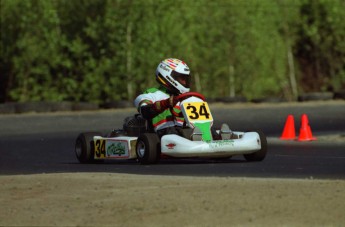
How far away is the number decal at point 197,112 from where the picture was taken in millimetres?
15969

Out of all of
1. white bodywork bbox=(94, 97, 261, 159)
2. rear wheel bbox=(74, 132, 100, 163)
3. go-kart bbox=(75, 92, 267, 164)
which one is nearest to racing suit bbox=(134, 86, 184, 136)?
go-kart bbox=(75, 92, 267, 164)

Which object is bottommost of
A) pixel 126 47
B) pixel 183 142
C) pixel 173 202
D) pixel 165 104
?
pixel 173 202

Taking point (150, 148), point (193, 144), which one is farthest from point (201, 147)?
point (150, 148)

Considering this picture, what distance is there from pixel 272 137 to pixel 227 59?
59.7 ft

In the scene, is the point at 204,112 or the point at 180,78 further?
the point at 180,78

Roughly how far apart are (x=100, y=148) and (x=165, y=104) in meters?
1.36

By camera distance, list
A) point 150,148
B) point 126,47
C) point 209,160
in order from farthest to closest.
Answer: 1. point 126,47
2. point 209,160
3. point 150,148

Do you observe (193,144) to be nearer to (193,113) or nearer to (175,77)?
(193,113)

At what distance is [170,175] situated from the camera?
1423cm

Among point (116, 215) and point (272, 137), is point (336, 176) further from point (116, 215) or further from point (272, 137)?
point (272, 137)

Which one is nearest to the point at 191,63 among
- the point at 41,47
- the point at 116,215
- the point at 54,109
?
Result: the point at 41,47

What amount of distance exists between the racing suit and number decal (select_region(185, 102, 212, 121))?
197 millimetres

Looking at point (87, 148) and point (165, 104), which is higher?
point (165, 104)

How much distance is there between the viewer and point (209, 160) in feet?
55.1
